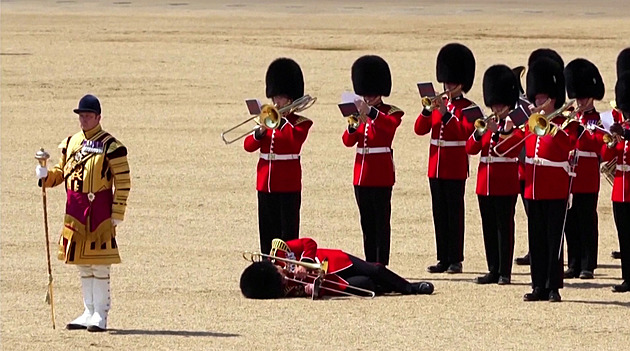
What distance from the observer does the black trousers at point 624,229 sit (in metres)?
10.6

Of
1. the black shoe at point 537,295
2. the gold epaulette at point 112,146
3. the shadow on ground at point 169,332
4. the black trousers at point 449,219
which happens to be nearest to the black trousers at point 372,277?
the black shoe at point 537,295

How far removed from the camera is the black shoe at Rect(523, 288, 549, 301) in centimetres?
1027

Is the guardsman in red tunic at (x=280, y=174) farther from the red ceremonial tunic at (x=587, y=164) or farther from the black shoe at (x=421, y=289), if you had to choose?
the red ceremonial tunic at (x=587, y=164)

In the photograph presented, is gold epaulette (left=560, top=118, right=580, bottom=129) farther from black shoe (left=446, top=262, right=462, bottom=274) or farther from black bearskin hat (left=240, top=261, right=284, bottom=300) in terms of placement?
black bearskin hat (left=240, top=261, right=284, bottom=300)

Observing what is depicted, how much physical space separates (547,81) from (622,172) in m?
0.78

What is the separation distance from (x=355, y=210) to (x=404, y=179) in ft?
5.32

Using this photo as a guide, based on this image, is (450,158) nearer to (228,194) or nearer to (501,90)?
(501,90)

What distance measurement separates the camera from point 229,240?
12.6 metres

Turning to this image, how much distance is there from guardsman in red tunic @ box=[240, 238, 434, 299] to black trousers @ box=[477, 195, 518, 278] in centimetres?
81

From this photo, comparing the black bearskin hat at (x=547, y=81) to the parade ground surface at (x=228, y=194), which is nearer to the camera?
the parade ground surface at (x=228, y=194)

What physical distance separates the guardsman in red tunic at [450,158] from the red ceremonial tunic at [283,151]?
938 mm

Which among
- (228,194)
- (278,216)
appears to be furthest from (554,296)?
(228,194)

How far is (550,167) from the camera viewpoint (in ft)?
33.3

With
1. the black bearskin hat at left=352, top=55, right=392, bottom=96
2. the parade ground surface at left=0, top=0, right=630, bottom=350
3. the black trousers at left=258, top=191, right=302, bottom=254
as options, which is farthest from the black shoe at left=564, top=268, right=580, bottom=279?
the black trousers at left=258, top=191, right=302, bottom=254
